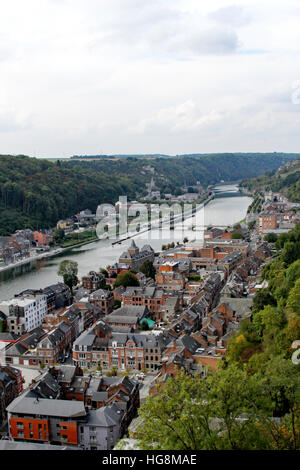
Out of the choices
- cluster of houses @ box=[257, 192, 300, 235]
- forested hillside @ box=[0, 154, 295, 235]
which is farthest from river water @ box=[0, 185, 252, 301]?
forested hillside @ box=[0, 154, 295, 235]

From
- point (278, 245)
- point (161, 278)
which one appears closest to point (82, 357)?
point (161, 278)

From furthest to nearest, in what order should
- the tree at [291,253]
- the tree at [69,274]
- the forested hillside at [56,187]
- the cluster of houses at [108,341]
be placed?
A: the forested hillside at [56,187]
the tree at [69,274]
the tree at [291,253]
the cluster of houses at [108,341]

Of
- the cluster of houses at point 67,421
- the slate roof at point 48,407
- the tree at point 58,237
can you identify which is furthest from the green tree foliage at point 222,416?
the tree at point 58,237

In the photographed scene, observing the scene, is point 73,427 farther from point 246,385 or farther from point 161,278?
point 161,278

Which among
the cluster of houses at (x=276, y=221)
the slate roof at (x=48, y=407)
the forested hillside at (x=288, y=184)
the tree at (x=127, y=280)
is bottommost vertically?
the slate roof at (x=48, y=407)

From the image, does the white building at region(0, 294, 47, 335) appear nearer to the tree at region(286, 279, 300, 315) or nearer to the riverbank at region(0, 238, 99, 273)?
the tree at region(286, 279, 300, 315)

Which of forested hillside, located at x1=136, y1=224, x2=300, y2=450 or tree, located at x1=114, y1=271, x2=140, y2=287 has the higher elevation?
forested hillside, located at x1=136, y1=224, x2=300, y2=450

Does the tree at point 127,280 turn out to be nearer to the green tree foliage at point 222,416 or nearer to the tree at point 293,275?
the tree at point 293,275
